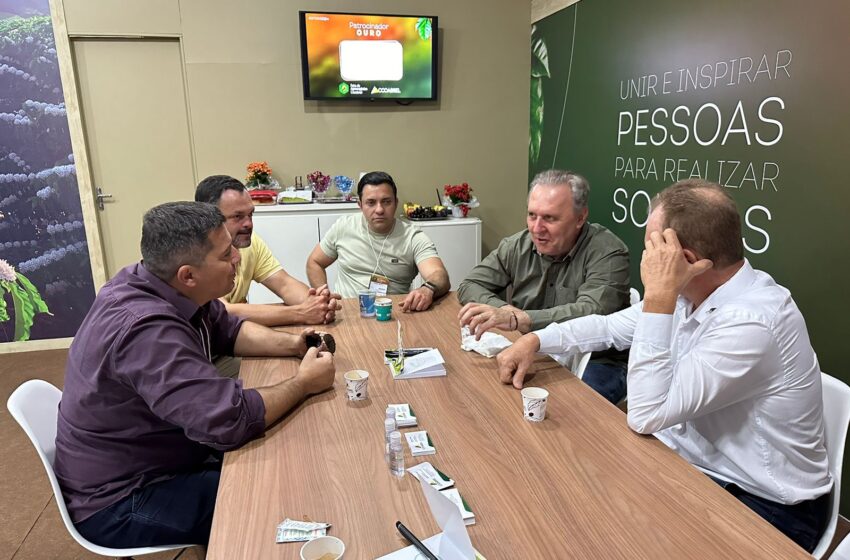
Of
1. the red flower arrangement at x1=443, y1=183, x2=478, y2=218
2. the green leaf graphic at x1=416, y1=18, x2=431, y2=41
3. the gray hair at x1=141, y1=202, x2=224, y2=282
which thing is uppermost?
the green leaf graphic at x1=416, y1=18, x2=431, y2=41

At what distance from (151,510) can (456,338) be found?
113 cm

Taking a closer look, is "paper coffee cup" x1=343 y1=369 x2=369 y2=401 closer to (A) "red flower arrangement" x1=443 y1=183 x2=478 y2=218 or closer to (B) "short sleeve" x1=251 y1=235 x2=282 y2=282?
(B) "short sleeve" x1=251 y1=235 x2=282 y2=282

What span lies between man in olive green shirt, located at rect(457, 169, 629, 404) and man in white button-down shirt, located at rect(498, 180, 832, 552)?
0.75 m

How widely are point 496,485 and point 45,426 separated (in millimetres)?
1296

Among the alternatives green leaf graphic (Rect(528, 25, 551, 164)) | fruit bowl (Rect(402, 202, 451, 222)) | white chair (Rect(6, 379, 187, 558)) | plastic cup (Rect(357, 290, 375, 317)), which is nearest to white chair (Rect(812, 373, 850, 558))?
plastic cup (Rect(357, 290, 375, 317))

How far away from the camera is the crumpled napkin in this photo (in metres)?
1.91

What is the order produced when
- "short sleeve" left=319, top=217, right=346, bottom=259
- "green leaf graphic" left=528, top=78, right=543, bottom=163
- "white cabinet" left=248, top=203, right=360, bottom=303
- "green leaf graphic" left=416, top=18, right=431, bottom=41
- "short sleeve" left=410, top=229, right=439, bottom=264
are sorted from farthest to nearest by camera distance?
"green leaf graphic" left=528, top=78, right=543, bottom=163, "green leaf graphic" left=416, top=18, right=431, bottom=41, "white cabinet" left=248, top=203, right=360, bottom=303, "short sleeve" left=319, top=217, right=346, bottom=259, "short sleeve" left=410, top=229, right=439, bottom=264

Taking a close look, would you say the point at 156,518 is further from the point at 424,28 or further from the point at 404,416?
the point at 424,28

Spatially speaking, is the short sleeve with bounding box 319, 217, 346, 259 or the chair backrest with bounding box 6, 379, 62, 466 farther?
the short sleeve with bounding box 319, 217, 346, 259

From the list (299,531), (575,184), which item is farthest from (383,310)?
(299,531)

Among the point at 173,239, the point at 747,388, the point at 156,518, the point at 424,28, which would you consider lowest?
the point at 156,518

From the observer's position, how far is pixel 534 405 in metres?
1.44

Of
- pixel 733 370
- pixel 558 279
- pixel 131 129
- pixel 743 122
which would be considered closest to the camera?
pixel 733 370

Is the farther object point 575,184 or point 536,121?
point 536,121
